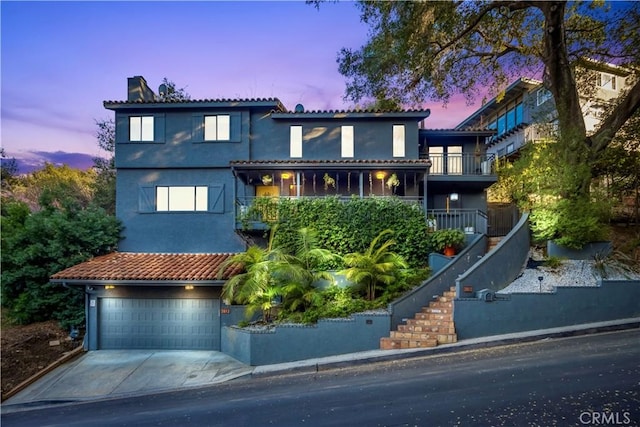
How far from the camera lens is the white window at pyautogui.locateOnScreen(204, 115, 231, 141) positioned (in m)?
15.1

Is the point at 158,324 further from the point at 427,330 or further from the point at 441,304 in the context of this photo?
the point at 441,304

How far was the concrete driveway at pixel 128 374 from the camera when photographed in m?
8.71

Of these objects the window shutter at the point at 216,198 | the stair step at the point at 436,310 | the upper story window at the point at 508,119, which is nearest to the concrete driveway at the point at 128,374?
the stair step at the point at 436,310

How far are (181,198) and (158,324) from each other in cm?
545

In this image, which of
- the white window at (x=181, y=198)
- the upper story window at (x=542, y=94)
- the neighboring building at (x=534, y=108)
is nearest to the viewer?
the upper story window at (x=542, y=94)

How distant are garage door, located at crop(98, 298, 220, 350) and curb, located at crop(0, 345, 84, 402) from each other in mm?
745

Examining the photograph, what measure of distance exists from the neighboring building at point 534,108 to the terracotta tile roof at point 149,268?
1336 centimetres

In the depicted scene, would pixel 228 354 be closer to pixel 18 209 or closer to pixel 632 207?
pixel 18 209

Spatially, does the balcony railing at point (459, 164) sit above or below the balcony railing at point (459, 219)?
above

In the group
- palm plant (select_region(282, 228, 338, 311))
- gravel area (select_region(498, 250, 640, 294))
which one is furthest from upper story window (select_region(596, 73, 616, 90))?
palm plant (select_region(282, 228, 338, 311))

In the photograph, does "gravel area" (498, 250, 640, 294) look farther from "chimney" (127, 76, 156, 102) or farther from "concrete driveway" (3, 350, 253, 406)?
"chimney" (127, 76, 156, 102)

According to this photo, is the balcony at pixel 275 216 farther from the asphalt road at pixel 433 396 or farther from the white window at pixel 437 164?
the asphalt road at pixel 433 396

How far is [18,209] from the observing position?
51.7 feet

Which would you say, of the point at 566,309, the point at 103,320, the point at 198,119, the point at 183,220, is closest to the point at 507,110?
the point at 566,309
